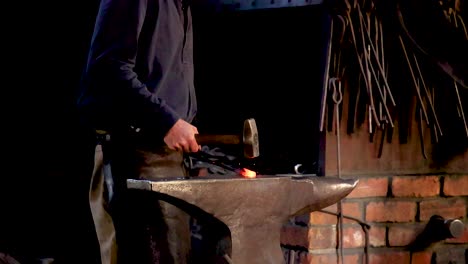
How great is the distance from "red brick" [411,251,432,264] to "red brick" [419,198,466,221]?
14 centimetres

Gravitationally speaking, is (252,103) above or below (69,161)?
above

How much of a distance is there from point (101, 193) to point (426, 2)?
1451 mm

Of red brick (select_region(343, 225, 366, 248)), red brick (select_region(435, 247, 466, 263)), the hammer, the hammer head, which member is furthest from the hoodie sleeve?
red brick (select_region(435, 247, 466, 263))

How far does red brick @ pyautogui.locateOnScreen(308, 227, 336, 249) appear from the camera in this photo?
2.39 metres

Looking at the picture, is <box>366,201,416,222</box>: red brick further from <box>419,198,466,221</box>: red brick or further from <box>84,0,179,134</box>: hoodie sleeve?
<box>84,0,179,134</box>: hoodie sleeve

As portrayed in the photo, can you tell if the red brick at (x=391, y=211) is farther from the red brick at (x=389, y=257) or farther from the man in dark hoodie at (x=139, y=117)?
the man in dark hoodie at (x=139, y=117)

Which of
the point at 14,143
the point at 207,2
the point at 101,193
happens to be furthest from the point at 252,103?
the point at 14,143

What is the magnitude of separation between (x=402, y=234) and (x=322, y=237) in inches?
13.9

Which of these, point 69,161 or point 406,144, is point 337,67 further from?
point 69,161

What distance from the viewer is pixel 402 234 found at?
8.18ft

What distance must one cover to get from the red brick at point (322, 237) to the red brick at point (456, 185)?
53 cm

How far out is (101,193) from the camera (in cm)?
209

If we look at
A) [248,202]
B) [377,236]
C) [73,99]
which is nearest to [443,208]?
[377,236]

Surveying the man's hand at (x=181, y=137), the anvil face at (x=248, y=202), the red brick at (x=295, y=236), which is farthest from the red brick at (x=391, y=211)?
the man's hand at (x=181, y=137)
